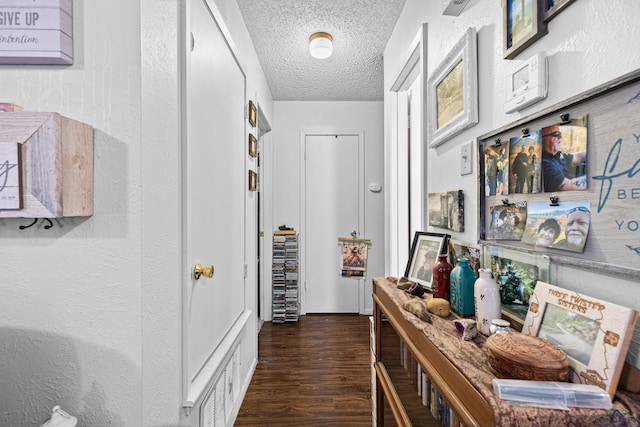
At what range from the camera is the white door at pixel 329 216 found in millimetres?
3738

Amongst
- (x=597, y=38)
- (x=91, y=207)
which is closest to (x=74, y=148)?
(x=91, y=207)

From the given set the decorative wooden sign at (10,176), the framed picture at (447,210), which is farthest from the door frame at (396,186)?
the decorative wooden sign at (10,176)

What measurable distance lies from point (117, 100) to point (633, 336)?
1.39 meters

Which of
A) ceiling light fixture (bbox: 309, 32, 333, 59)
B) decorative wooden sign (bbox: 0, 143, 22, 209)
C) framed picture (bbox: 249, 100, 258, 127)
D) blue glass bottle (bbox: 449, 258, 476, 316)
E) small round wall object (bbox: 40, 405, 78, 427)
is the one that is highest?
ceiling light fixture (bbox: 309, 32, 333, 59)

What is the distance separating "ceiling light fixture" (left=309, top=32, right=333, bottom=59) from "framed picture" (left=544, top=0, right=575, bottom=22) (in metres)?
1.79

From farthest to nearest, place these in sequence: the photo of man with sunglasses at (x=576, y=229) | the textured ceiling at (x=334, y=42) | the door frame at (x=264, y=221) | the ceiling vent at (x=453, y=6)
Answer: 1. the door frame at (x=264, y=221)
2. the textured ceiling at (x=334, y=42)
3. the ceiling vent at (x=453, y=6)
4. the photo of man with sunglasses at (x=576, y=229)

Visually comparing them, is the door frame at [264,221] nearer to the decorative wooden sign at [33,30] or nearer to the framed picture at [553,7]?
the decorative wooden sign at [33,30]

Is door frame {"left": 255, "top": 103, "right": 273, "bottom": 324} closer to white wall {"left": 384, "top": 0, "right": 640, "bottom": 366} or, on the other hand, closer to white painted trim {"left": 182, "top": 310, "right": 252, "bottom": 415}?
white painted trim {"left": 182, "top": 310, "right": 252, "bottom": 415}

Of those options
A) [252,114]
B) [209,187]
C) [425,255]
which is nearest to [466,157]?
[425,255]

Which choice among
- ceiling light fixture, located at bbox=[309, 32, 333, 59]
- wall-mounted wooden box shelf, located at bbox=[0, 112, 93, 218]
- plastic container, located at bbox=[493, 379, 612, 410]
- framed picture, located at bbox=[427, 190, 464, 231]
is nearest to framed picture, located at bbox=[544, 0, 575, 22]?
framed picture, located at bbox=[427, 190, 464, 231]

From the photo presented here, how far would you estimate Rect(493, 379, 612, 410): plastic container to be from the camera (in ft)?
1.66

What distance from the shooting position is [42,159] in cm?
81

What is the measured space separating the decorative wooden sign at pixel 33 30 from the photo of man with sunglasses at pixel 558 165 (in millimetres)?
1374

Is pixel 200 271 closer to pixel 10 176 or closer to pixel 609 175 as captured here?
pixel 10 176
